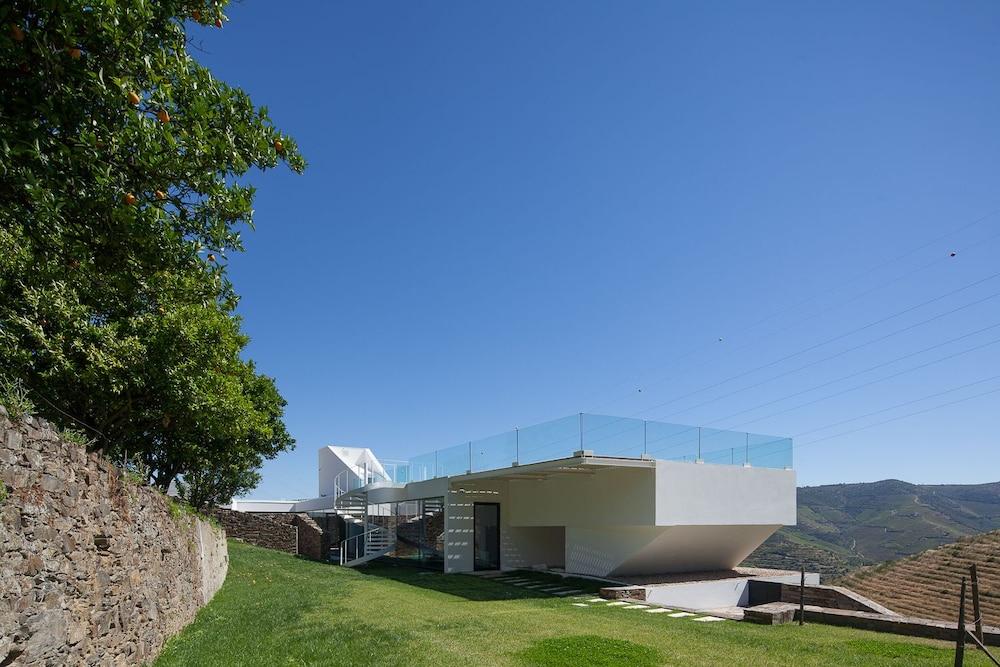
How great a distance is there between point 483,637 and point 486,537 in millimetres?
13684

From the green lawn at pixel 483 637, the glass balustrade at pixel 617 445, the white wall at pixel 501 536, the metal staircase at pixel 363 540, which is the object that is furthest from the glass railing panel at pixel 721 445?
the metal staircase at pixel 363 540

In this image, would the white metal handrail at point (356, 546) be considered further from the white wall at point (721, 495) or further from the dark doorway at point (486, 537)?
the white wall at point (721, 495)

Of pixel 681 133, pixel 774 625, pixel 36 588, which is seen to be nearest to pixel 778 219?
pixel 681 133

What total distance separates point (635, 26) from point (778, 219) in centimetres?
781

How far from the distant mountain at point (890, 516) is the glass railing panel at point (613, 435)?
34541 mm

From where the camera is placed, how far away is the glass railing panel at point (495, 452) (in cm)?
1914

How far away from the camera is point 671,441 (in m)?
17.9

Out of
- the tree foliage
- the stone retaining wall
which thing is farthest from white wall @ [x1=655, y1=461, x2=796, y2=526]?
the stone retaining wall

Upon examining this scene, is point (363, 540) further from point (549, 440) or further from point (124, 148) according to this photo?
point (124, 148)

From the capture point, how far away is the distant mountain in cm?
5794

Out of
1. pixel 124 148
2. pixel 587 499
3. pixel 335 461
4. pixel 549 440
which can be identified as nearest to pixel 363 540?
pixel 335 461

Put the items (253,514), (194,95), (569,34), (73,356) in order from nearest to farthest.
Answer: (194,95) < (73,356) < (569,34) < (253,514)

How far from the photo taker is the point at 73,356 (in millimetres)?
10492

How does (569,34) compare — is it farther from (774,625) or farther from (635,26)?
(774,625)
